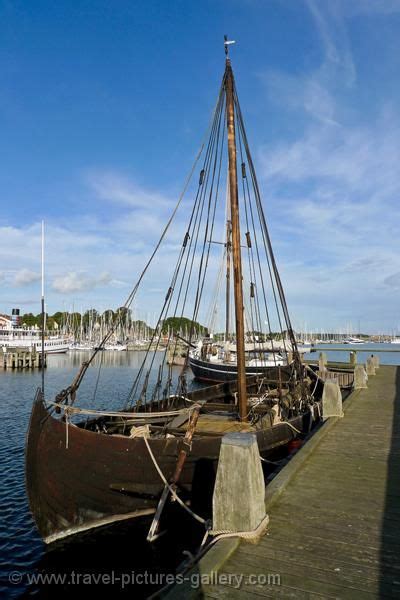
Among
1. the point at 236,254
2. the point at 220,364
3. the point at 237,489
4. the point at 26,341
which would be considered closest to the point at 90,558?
the point at 237,489

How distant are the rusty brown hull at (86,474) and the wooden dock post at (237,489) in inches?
156

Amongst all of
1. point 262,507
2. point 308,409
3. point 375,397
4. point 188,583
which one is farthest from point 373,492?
point 375,397

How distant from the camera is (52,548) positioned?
9367 mm

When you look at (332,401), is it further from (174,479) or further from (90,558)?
(90,558)

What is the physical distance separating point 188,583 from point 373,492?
4.21 metres

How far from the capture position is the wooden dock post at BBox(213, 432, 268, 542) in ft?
17.1

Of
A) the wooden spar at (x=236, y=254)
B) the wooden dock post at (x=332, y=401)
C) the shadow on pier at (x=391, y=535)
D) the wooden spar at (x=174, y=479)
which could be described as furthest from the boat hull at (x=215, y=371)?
the shadow on pier at (x=391, y=535)

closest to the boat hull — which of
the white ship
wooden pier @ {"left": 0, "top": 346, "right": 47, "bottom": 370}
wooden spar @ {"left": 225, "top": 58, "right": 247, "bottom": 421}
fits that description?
wooden pier @ {"left": 0, "top": 346, "right": 47, "bottom": 370}

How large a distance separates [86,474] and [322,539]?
18.1 ft

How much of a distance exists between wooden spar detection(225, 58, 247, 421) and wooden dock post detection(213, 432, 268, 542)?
6319mm

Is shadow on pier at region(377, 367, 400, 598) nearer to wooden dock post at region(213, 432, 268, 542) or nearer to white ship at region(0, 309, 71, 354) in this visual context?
wooden dock post at region(213, 432, 268, 542)

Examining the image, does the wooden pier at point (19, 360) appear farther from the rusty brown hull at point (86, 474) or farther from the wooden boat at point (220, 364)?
the rusty brown hull at point (86, 474)

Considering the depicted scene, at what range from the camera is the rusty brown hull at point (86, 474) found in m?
9.01

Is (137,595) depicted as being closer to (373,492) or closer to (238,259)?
(373,492)
